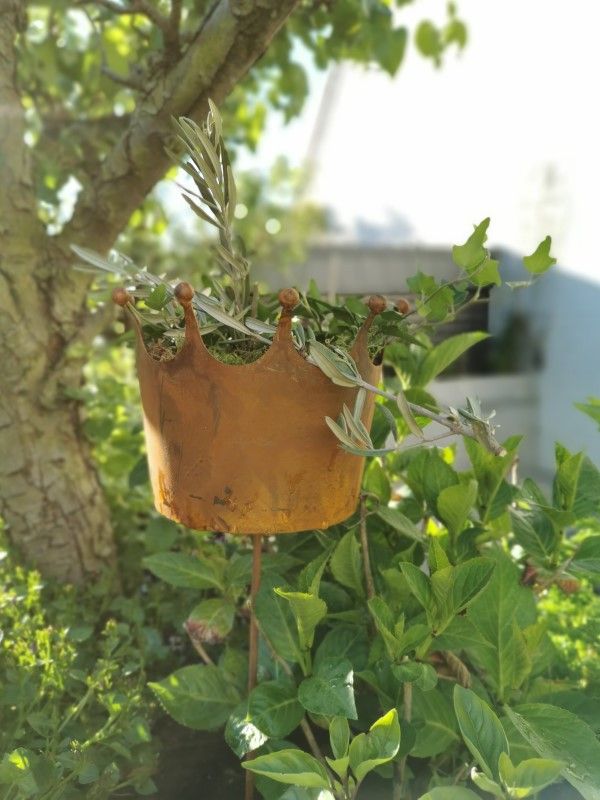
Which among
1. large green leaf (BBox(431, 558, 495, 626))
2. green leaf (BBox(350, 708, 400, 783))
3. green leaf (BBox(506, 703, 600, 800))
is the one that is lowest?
green leaf (BBox(506, 703, 600, 800))

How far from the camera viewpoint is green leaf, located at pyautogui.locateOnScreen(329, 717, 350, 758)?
0.54 m

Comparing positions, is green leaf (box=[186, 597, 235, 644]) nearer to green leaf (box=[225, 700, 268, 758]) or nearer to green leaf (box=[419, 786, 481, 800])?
green leaf (box=[225, 700, 268, 758])

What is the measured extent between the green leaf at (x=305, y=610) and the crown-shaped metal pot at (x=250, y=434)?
0.06 metres

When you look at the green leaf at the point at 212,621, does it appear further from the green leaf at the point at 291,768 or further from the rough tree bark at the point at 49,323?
the rough tree bark at the point at 49,323

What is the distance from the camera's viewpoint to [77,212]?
92 centimetres

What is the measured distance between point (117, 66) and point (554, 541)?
3.75 ft

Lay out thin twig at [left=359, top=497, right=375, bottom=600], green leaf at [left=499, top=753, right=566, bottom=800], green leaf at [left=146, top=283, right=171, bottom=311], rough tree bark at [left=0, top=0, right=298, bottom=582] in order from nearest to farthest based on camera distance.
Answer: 1. green leaf at [left=499, top=753, right=566, bottom=800]
2. green leaf at [left=146, top=283, right=171, bottom=311]
3. thin twig at [left=359, top=497, right=375, bottom=600]
4. rough tree bark at [left=0, top=0, right=298, bottom=582]

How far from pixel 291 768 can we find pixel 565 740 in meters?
0.22

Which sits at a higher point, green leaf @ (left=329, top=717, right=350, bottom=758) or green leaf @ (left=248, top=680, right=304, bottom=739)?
green leaf @ (left=329, top=717, right=350, bottom=758)

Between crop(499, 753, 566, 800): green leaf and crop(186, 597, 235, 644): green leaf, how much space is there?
0.29 meters

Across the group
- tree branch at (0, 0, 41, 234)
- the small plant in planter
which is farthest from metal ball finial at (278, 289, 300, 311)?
tree branch at (0, 0, 41, 234)

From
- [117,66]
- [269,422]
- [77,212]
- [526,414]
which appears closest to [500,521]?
[269,422]

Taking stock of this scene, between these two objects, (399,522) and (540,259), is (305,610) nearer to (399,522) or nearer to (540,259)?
(399,522)

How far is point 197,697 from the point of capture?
67 centimetres
